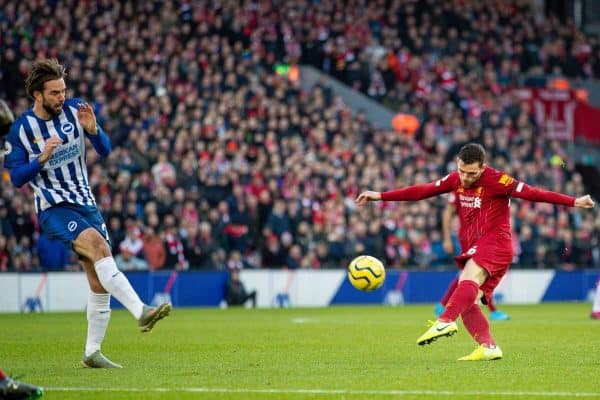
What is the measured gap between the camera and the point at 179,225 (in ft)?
85.5

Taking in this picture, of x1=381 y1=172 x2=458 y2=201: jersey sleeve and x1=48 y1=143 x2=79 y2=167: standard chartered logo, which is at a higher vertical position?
x1=48 y1=143 x2=79 y2=167: standard chartered logo

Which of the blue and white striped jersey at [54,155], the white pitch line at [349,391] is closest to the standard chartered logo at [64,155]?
the blue and white striped jersey at [54,155]

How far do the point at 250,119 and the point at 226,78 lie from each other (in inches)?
60.1

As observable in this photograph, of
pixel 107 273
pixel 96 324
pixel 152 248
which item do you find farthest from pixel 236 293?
pixel 107 273

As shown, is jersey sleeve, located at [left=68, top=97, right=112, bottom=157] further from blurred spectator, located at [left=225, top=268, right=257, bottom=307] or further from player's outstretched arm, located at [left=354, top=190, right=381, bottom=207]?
blurred spectator, located at [left=225, top=268, right=257, bottom=307]

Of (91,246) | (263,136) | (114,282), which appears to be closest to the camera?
(114,282)

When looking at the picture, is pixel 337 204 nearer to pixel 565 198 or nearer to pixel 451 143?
pixel 451 143

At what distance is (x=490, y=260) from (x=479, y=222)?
0.42m

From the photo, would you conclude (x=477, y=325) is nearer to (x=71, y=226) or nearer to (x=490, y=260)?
(x=490, y=260)

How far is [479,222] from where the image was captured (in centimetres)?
1197

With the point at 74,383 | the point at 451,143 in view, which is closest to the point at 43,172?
the point at 74,383

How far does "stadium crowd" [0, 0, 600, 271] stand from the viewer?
85.0 feet

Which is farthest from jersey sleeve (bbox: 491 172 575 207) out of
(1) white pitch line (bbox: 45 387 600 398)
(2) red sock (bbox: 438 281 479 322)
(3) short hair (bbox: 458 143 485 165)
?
(1) white pitch line (bbox: 45 387 600 398)

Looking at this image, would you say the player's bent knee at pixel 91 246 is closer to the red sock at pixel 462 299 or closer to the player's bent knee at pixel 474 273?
the red sock at pixel 462 299
